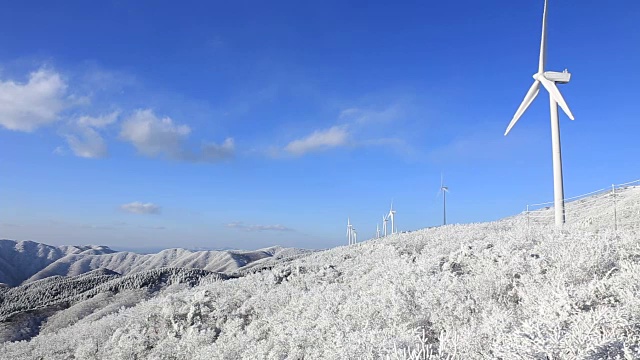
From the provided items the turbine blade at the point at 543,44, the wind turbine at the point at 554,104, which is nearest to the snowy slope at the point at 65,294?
the wind turbine at the point at 554,104

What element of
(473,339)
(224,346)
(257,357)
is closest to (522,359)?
(473,339)

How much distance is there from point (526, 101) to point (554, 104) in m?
3.81

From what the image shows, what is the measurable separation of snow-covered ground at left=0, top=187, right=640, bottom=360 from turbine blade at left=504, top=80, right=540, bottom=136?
13.0 m

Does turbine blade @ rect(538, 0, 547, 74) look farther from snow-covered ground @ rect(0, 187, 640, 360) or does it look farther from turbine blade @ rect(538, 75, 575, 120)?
snow-covered ground @ rect(0, 187, 640, 360)

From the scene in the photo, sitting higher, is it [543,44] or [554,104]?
[543,44]

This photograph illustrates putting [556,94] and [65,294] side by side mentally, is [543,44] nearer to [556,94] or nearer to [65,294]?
[556,94]

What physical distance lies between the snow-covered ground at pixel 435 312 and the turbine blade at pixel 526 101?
13.0m

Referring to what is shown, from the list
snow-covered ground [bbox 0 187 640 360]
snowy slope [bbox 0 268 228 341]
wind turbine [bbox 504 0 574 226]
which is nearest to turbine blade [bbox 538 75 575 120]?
wind turbine [bbox 504 0 574 226]

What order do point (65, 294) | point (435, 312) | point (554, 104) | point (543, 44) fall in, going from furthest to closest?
point (65, 294) < point (543, 44) < point (554, 104) < point (435, 312)

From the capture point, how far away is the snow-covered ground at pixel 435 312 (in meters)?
6.41

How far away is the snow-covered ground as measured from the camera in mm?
6410

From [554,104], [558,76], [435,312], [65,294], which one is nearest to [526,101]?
[558,76]

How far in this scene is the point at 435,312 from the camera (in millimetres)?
9875

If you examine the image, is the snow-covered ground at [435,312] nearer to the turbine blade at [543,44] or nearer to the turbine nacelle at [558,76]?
the turbine nacelle at [558,76]
